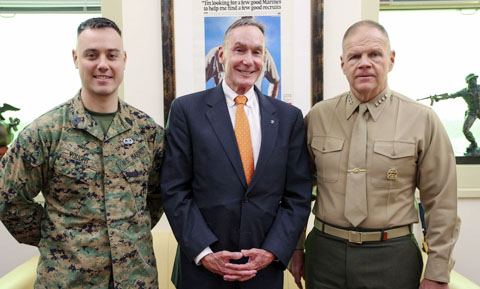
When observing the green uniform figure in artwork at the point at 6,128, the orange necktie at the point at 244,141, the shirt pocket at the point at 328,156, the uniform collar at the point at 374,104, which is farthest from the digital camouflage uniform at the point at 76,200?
the green uniform figure in artwork at the point at 6,128

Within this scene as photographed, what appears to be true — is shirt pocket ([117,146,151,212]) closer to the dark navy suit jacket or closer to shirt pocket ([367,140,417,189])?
the dark navy suit jacket

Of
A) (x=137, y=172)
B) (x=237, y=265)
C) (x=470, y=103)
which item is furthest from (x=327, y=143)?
(x=470, y=103)

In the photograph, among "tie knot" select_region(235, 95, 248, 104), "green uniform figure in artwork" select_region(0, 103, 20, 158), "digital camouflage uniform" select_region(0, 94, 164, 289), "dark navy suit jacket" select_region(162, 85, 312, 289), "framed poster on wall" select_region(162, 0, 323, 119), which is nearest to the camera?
"digital camouflage uniform" select_region(0, 94, 164, 289)

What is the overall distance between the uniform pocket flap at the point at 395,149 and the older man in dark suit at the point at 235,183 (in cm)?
31

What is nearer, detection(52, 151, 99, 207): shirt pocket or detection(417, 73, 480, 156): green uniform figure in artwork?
detection(52, 151, 99, 207): shirt pocket

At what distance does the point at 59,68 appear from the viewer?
2.94 metres

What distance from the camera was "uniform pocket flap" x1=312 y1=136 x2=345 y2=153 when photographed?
1682mm

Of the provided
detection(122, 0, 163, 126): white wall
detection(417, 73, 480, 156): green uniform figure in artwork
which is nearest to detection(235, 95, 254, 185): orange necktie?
detection(122, 0, 163, 126): white wall

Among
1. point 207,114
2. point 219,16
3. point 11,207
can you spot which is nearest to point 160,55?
point 219,16

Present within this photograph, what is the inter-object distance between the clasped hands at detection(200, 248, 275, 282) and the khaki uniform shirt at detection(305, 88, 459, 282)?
1.11 ft

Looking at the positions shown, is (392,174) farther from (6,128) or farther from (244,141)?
(6,128)

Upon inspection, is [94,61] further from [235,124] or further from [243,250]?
[243,250]

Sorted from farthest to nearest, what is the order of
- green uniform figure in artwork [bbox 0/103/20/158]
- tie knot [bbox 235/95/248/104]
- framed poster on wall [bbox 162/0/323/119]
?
1. green uniform figure in artwork [bbox 0/103/20/158]
2. framed poster on wall [bbox 162/0/323/119]
3. tie knot [bbox 235/95/248/104]

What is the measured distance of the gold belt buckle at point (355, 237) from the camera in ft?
5.19
